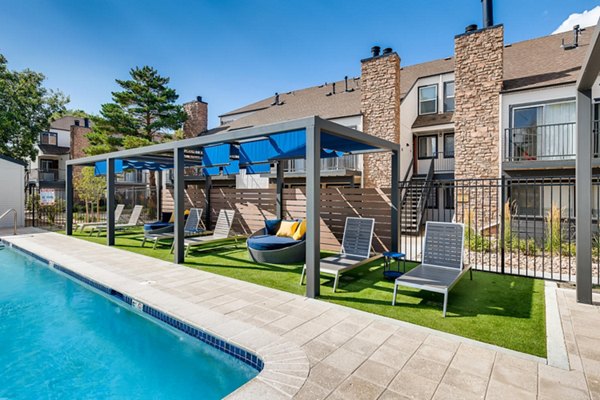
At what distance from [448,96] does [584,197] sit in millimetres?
14423

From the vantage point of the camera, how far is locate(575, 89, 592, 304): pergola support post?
498cm

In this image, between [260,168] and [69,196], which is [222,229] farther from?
[69,196]

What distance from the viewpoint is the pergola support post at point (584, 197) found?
4.98 metres

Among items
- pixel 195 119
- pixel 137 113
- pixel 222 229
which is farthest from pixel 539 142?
pixel 137 113

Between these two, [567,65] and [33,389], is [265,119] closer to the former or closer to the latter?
[567,65]

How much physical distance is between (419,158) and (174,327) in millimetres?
16988

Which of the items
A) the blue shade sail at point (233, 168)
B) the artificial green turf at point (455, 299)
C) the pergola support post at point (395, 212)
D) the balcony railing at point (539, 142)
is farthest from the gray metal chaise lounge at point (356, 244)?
the balcony railing at point (539, 142)

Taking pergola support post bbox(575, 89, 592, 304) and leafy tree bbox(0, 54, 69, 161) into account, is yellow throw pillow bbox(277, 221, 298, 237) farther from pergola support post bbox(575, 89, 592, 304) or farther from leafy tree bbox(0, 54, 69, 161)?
leafy tree bbox(0, 54, 69, 161)

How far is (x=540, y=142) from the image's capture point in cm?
1276

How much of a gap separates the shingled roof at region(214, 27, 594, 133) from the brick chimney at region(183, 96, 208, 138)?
275 cm

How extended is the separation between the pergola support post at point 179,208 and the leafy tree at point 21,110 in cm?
2420

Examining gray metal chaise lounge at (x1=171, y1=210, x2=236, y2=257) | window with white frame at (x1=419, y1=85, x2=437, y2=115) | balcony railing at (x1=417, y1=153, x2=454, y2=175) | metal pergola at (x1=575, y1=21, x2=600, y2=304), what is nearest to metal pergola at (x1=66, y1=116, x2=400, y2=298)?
gray metal chaise lounge at (x1=171, y1=210, x2=236, y2=257)

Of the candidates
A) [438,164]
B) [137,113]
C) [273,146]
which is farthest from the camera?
[137,113]

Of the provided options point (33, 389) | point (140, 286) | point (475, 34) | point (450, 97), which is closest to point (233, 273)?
point (140, 286)
